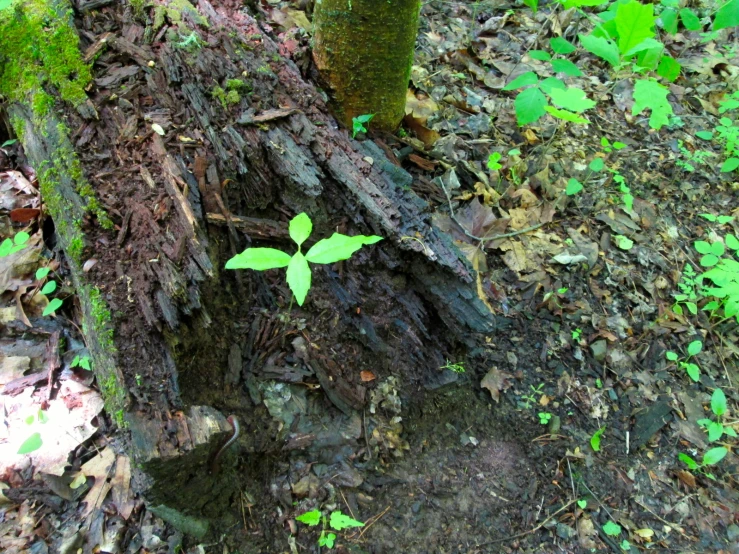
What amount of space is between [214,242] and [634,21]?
2351mm

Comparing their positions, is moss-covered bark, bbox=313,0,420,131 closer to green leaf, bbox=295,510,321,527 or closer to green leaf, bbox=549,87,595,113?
green leaf, bbox=549,87,595,113

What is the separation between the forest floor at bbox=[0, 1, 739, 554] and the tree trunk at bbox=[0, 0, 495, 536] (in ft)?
0.77

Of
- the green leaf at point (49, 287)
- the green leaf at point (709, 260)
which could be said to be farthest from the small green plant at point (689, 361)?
the green leaf at point (49, 287)

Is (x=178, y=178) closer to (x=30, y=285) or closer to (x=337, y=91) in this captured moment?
(x=337, y=91)

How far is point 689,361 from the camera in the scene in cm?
287

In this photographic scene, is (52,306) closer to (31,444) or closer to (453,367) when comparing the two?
(31,444)

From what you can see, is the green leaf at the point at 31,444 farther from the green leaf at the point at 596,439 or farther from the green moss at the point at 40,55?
the green leaf at the point at 596,439

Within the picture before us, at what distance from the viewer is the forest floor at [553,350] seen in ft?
7.06

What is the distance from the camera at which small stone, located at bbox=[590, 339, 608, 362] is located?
8.94 feet

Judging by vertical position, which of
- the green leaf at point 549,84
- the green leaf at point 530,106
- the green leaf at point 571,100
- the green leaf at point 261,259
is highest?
the green leaf at point 549,84

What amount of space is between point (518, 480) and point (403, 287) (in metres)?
1.12

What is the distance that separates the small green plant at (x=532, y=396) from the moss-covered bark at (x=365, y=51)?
1.70 m

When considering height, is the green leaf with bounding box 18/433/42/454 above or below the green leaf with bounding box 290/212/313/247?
A: below

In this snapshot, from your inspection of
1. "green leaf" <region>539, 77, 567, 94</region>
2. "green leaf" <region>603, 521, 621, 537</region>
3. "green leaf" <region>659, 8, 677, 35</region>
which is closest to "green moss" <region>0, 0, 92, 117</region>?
"green leaf" <region>539, 77, 567, 94</region>
